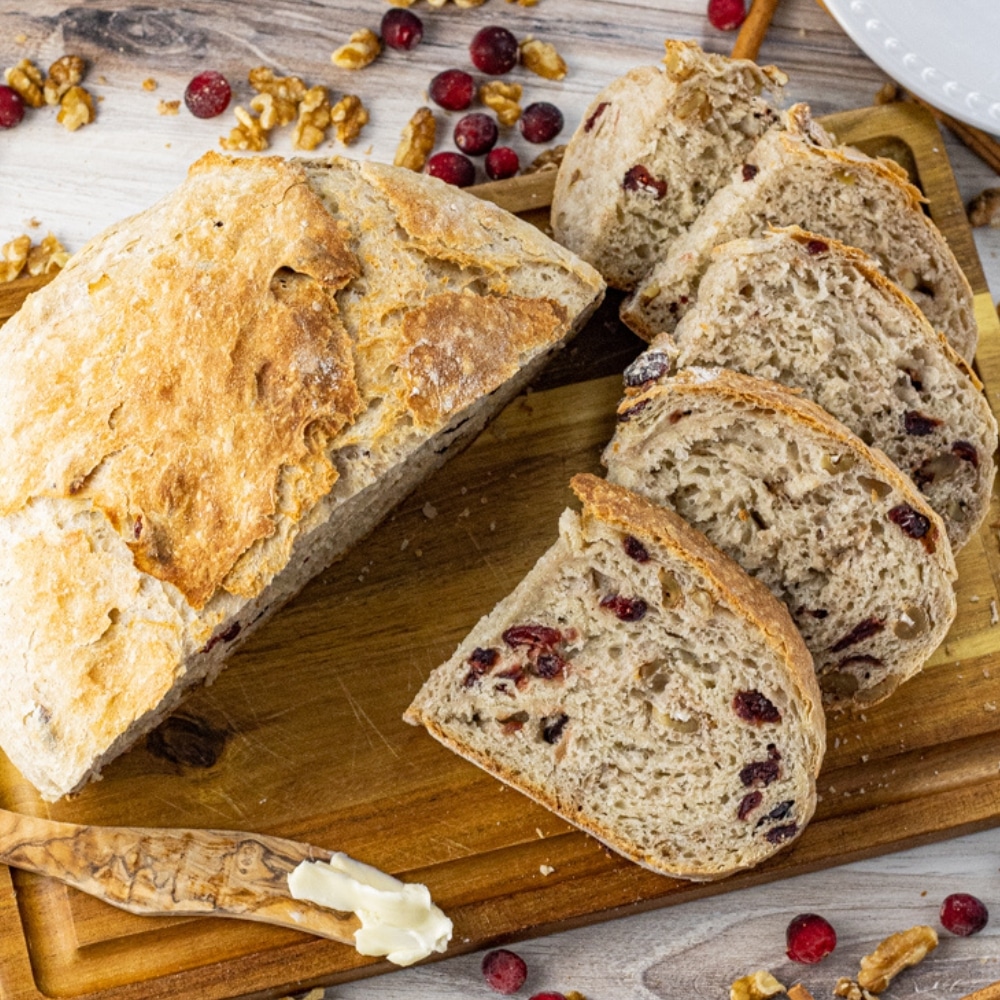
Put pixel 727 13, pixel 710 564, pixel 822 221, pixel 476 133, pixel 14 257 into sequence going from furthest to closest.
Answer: pixel 727 13 < pixel 476 133 < pixel 14 257 < pixel 822 221 < pixel 710 564

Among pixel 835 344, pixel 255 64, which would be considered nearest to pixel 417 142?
pixel 255 64

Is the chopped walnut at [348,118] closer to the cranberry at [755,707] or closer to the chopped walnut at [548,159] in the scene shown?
the chopped walnut at [548,159]

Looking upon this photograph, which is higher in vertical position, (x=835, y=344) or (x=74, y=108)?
(x=835, y=344)

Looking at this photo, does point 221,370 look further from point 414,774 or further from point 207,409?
point 414,774

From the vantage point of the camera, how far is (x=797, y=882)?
3.84 meters

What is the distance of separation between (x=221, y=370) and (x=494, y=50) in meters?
1.67

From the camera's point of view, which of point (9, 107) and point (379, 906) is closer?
point (379, 906)

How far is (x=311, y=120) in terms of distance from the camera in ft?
13.6

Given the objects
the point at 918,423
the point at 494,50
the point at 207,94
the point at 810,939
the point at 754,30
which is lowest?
the point at 810,939

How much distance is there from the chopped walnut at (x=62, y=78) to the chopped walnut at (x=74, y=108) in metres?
0.02

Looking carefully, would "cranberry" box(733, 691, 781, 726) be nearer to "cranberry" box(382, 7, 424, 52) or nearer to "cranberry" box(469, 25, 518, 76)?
"cranberry" box(469, 25, 518, 76)

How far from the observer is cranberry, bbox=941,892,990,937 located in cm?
378

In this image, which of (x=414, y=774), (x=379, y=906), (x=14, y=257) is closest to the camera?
(x=379, y=906)

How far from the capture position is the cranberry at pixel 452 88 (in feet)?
13.6
